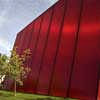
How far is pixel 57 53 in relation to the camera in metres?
20.4

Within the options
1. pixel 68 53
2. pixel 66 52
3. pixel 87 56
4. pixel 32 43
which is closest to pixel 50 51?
pixel 66 52

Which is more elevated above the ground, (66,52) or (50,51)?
(50,51)

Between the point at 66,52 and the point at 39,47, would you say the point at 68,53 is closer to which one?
the point at 66,52

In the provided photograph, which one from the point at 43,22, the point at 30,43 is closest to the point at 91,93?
the point at 43,22

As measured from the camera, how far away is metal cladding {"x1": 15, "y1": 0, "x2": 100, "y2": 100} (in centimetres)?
1566

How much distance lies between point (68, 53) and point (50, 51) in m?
4.02

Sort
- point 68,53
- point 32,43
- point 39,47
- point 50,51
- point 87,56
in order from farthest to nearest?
point 32,43 < point 39,47 < point 50,51 < point 68,53 < point 87,56

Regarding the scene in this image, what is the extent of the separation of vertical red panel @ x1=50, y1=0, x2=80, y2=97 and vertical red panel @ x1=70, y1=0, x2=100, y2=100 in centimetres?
92

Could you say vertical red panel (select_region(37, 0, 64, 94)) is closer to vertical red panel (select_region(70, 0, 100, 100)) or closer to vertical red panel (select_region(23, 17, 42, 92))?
vertical red panel (select_region(23, 17, 42, 92))

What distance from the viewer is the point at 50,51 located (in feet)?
72.7

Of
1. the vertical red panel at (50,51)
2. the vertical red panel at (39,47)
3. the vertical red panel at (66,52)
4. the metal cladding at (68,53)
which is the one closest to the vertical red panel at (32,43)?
the metal cladding at (68,53)

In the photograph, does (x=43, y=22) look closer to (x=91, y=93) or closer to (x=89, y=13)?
(x=89, y=13)

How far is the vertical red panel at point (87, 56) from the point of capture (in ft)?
49.2

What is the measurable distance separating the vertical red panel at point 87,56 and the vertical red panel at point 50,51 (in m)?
4.11
